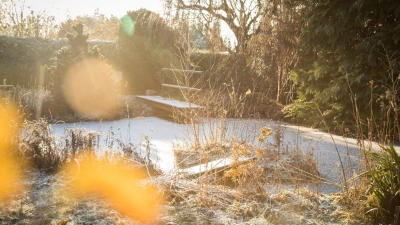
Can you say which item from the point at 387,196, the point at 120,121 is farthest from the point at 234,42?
the point at 387,196

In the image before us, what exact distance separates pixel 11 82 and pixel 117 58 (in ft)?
10.6

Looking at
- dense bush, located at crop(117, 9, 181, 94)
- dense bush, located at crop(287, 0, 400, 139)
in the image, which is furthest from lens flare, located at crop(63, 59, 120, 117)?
dense bush, located at crop(287, 0, 400, 139)

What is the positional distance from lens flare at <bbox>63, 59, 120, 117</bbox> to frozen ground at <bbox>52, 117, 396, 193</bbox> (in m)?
0.82

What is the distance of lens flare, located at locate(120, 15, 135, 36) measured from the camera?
11281mm

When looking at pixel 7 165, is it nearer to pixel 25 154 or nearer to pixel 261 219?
pixel 25 154

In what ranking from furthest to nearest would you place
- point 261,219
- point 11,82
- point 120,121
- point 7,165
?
point 11,82 < point 120,121 < point 7,165 < point 261,219

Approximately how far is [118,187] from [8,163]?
57.8 inches

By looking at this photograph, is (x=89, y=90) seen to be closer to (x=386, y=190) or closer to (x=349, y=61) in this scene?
(x=349, y=61)

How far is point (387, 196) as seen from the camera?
8.92ft

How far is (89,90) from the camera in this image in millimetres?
8180

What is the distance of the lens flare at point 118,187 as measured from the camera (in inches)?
112

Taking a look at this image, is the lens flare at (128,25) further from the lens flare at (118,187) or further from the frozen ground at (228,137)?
the lens flare at (118,187)

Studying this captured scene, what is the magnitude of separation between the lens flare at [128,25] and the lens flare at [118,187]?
804 cm

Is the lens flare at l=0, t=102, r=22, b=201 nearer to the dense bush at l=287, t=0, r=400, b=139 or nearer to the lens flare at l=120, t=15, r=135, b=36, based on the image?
the dense bush at l=287, t=0, r=400, b=139
